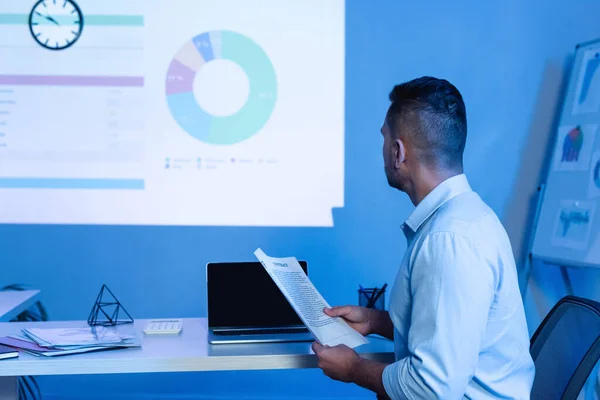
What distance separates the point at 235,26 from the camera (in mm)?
3068

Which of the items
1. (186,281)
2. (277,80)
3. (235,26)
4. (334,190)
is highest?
(235,26)

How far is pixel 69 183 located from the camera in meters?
3.05

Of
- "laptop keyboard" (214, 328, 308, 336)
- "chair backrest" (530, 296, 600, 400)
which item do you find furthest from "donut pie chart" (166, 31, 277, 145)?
"chair backrest" (530, 296, 600, 400)

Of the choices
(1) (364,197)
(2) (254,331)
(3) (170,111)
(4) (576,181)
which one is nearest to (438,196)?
(2) (254,331)

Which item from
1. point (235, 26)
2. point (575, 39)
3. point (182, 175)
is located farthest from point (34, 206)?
point (575, 39)

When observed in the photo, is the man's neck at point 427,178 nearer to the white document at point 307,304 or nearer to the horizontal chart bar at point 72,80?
the white document at point 307,304

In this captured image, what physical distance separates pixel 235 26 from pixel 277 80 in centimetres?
30

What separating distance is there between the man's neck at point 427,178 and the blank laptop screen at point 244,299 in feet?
1.55

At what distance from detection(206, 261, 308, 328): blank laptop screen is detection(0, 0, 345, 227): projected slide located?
1.21 meters

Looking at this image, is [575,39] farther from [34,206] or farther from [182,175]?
[34,206]

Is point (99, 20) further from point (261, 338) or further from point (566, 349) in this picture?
Answer: point (566, 349)

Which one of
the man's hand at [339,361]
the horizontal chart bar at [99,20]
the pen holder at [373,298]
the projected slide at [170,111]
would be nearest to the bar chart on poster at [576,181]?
the projected slide at [170,111]

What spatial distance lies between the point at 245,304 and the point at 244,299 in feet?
0.05

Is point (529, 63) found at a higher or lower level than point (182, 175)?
higher
